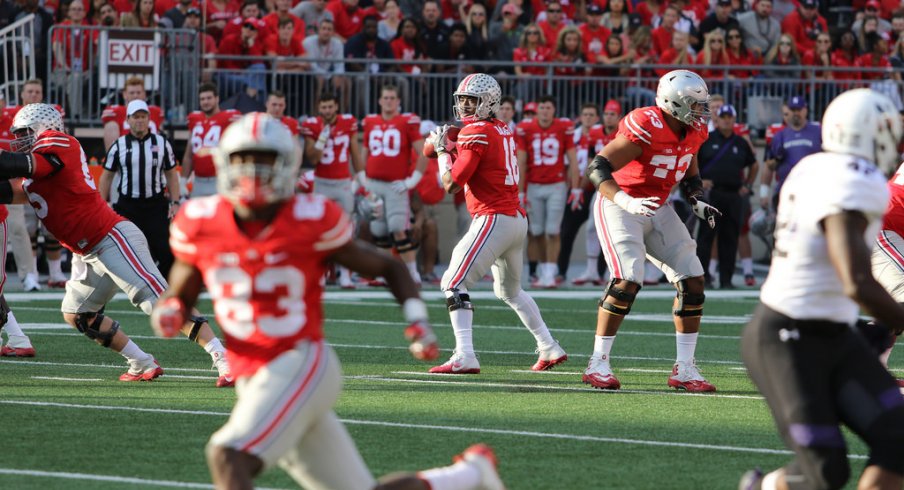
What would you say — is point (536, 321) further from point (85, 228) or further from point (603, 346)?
point (85, 228)

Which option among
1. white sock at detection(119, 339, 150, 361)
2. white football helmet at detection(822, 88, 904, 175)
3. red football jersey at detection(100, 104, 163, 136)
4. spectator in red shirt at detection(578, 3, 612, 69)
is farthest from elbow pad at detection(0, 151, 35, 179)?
spectator in red shirt at detection(578, 3, 612, 69)

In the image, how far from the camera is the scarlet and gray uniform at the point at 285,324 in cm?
441

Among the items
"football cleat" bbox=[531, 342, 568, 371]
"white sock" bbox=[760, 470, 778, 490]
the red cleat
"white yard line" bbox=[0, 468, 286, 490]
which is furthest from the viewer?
the red cleat

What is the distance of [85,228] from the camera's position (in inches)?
347

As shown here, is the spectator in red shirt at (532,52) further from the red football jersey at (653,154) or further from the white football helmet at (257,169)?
the white football helmet at (257,169)

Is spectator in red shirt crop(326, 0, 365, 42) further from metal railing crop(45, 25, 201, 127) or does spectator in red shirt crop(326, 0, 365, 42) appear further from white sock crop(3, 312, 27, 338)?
white sock crop(3, 312, 27, 338)

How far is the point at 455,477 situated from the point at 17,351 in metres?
6.12

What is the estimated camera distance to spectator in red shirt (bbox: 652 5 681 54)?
18969 mm

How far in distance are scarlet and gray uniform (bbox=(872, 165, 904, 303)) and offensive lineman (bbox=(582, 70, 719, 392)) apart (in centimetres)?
98

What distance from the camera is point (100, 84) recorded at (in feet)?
53.0

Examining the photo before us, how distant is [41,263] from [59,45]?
2.39m

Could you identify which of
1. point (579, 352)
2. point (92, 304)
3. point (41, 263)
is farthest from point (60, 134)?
point (41, 263)

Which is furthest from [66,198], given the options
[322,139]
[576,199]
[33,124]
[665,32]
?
[665,32]

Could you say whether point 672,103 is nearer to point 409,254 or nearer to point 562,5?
point 409,254
